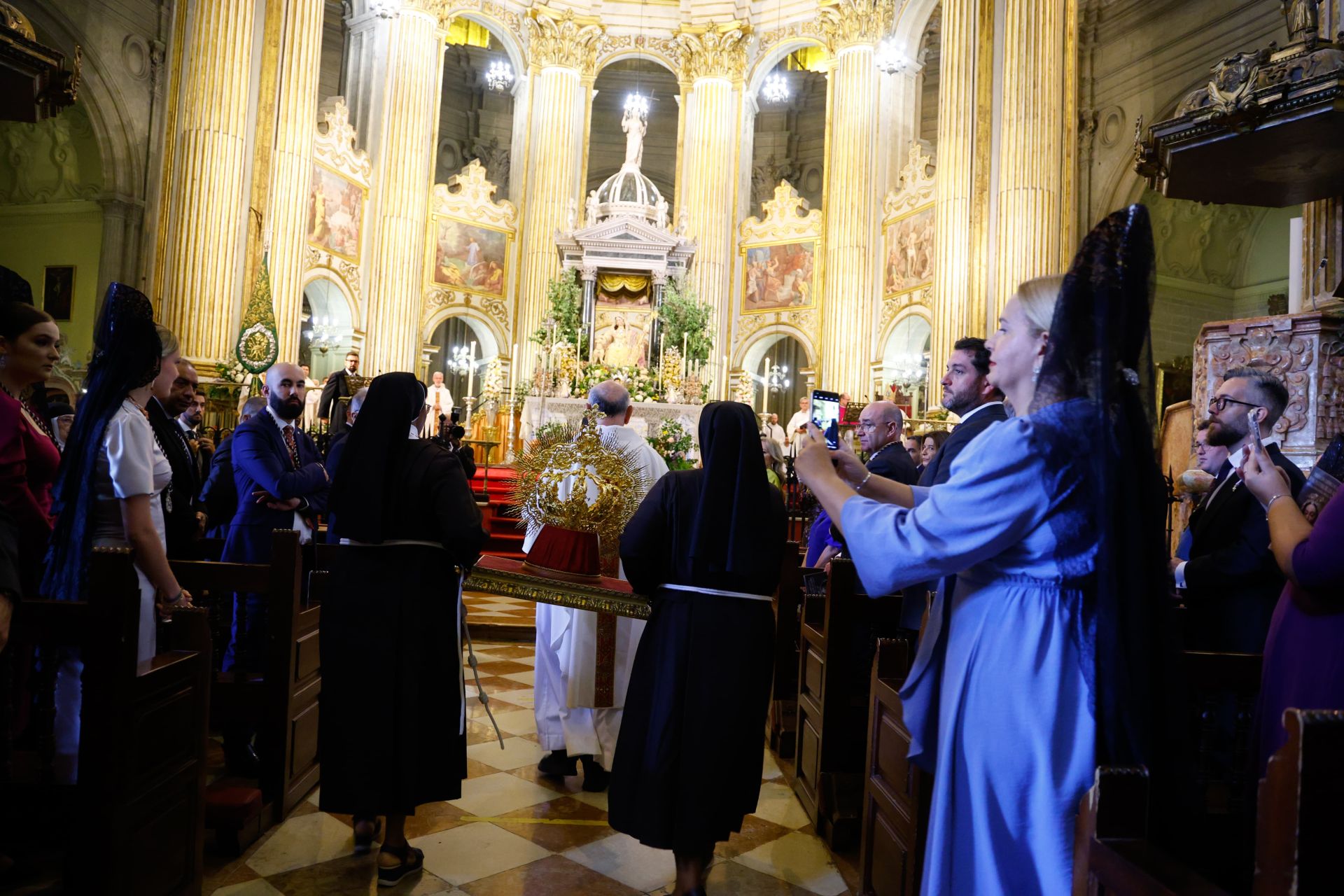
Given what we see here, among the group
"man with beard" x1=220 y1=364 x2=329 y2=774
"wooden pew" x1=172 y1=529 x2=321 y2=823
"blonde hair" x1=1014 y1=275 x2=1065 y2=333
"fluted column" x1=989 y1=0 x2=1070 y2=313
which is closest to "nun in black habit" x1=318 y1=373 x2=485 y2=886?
"wooden pew" x1=172 y1=529 x2=321 y2=823

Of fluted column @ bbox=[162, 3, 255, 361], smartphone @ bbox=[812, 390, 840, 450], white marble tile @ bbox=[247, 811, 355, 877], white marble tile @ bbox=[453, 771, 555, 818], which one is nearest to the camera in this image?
smartphone @ bbox=[812, 390, 840, 450]

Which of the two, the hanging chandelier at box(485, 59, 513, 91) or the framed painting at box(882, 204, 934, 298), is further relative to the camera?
the hanging chandelier at box(485, 59, 513, 91)

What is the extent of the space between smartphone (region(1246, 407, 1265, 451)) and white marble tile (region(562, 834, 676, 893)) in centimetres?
229

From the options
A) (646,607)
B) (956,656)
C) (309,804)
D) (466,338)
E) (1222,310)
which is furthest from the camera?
(466,338)

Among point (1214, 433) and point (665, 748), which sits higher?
point (1214, 433)

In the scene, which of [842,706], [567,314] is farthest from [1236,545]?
[567,314]

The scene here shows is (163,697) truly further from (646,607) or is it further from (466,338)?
(466,338)

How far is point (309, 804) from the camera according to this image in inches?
151

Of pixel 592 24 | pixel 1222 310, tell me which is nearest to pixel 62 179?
pixel 592 24

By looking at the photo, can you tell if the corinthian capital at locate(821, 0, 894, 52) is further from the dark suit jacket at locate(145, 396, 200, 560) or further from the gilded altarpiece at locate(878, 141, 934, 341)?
the dark suit jacket at locate(145, 396, 200, 560)

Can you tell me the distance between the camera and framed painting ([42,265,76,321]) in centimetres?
1465

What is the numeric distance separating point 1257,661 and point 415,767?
2527 millimetres

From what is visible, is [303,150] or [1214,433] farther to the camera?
[303,150]

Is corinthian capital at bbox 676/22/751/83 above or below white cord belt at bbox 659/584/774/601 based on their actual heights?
above
